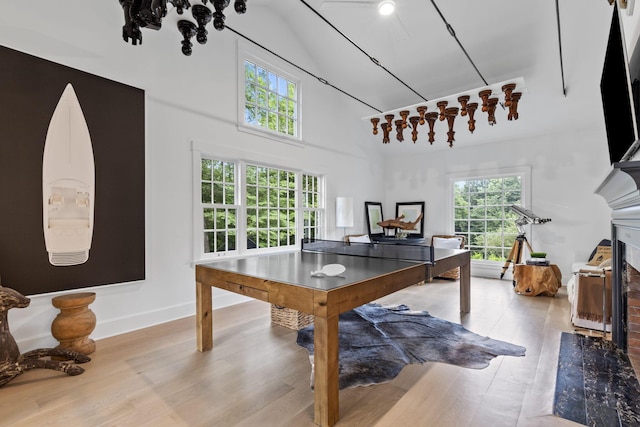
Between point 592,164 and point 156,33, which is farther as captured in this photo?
point 592,164

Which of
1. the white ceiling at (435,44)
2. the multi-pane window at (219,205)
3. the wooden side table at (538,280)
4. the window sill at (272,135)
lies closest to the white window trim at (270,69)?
the window sill at (272,135)

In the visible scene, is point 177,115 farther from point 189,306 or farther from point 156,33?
point 189,306

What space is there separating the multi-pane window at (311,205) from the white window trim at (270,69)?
703 mm

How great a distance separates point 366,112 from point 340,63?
1.13m

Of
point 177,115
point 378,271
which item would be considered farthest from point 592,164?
point 177,115

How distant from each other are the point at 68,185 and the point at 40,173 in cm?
20

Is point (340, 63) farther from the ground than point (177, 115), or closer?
farther from the ground

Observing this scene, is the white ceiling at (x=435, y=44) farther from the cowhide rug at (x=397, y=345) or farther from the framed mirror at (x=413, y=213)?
the cowhide rug at (x=397, y=345)

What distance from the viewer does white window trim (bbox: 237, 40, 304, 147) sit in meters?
4.09

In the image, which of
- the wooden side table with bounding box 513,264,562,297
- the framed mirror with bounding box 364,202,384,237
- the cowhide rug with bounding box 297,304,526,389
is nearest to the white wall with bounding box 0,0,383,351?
the cowhide rug with bounding box 297,304,526,389

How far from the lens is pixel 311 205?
5383mm

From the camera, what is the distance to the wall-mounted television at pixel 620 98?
1.71m

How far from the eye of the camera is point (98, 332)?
2883mm

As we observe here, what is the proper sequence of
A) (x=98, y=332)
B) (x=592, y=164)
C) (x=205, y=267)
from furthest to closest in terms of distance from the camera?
1. (x=592, y=164)
2. (x=98, y=332)
3. (x=205, y=267)
